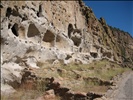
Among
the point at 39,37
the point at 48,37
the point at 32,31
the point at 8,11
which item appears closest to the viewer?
the point at 8,11

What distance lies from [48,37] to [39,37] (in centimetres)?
219

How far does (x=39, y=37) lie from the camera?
67.2ft

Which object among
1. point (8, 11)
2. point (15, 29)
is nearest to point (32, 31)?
point (15, 29)

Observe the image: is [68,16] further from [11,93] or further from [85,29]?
[11,93]

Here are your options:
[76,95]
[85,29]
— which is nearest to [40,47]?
[76,95]

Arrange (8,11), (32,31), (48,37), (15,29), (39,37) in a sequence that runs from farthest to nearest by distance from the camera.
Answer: (48,37), (39,37), (32,31), (15,29), (8,11)

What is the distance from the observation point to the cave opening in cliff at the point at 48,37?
2219cm

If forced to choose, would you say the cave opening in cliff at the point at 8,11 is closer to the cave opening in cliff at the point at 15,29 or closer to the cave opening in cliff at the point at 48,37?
the cave opening in cliff at the point at 15,29

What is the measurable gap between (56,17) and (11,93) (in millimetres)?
11828

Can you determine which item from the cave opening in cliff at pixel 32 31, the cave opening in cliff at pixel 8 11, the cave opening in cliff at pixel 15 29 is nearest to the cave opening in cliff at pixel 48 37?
Result: the cave opening in cliff at pixel 32 31

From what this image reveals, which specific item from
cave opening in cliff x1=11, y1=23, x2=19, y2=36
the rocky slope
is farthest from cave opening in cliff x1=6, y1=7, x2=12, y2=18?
cave opening in cliff x1=11, y1=23, x2=19, y2=36

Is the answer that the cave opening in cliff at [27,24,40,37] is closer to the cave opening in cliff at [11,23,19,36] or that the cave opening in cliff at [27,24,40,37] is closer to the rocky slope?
the rocky slope

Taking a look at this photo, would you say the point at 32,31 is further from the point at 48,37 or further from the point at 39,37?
the point at 48,37

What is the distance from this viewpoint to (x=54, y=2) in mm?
24438
